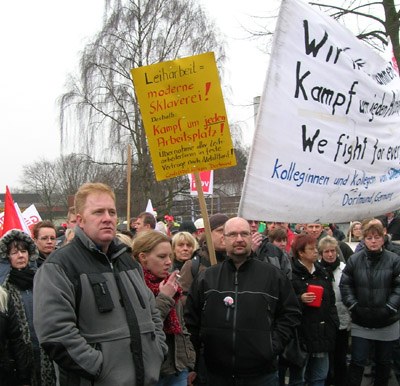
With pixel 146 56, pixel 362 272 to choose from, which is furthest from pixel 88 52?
pixel 362 272

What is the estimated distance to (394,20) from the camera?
9.05 m

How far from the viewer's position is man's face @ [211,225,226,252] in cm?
479

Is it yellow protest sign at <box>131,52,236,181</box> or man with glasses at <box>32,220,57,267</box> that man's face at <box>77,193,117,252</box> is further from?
man with glasses at <box>32,220,57,267</box>

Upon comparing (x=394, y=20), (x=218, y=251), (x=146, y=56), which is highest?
(x=146, y=56)

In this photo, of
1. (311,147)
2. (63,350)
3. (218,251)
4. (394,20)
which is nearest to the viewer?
(63,350)

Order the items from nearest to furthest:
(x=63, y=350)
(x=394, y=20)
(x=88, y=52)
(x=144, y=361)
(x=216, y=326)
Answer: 1. (x=63, y=350)
2. (x=144, y=361)
3. (x=216, y=326)
4. (x=394, y=20)
5. (x=88, y=52)

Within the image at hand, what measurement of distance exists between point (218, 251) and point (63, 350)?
2.33 meters

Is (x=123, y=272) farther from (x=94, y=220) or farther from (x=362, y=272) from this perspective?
(x=362, y=272)

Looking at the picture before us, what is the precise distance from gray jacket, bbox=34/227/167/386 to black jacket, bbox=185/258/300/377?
2.95ft

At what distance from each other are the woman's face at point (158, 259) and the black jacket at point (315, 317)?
1651 mm

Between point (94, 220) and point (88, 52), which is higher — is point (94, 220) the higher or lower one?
the lower one

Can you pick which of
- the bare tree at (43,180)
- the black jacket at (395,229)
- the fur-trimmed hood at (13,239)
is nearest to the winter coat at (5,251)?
the fur-trimmed hood at (13,239)

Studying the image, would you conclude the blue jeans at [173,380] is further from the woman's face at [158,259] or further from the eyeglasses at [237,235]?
the eyeglasses at [237,235]

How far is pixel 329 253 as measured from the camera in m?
5.77
